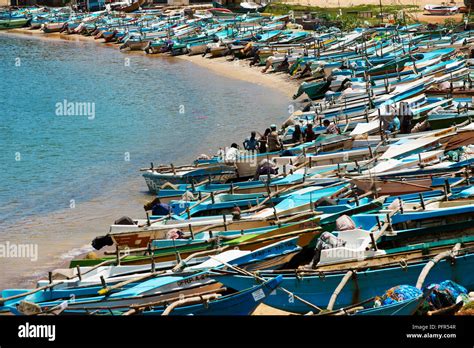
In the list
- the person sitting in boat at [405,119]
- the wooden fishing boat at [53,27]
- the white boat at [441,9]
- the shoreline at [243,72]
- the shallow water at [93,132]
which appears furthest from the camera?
the wooden fishing boat at [53,27]

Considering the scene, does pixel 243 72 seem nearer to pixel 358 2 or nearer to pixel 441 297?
pixel 358 2

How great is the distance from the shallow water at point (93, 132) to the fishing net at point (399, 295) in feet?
29.9

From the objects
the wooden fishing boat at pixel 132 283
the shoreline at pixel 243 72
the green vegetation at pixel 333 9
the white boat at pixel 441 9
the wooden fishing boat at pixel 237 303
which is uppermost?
the wooden fishing boat at pixel 237 303

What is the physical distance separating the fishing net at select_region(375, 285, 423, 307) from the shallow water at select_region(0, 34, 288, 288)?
910 centimetres

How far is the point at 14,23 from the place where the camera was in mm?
90500

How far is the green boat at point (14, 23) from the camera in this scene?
90.1 meters

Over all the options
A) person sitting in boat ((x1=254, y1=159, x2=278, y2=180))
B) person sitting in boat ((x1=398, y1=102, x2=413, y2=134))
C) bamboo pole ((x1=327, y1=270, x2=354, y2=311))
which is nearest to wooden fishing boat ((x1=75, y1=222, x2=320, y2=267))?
bamboo pole ((x1=327, y1=270, x2=354, y2=311))

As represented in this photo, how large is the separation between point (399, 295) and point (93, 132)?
28.6 metres

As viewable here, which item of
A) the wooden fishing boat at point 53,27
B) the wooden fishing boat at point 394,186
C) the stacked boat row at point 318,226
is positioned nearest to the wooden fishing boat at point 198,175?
the stacked boat row at point 318,226

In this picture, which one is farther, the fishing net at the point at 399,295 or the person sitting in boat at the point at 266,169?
the person sitting in boat at the point at 266,169

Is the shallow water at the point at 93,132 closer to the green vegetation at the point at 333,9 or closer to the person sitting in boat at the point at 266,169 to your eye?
the person sitting in boat at the point at 266,169

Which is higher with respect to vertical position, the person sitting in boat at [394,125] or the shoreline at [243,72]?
the person sitting in boat at [394,125]

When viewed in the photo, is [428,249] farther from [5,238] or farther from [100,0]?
[100,0]

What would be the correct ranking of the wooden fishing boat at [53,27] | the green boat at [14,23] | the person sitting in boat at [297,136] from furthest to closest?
the green boat at [14,23] → the wooden fishing boat at [53,27] → the person sitting in boat at [297,136]
